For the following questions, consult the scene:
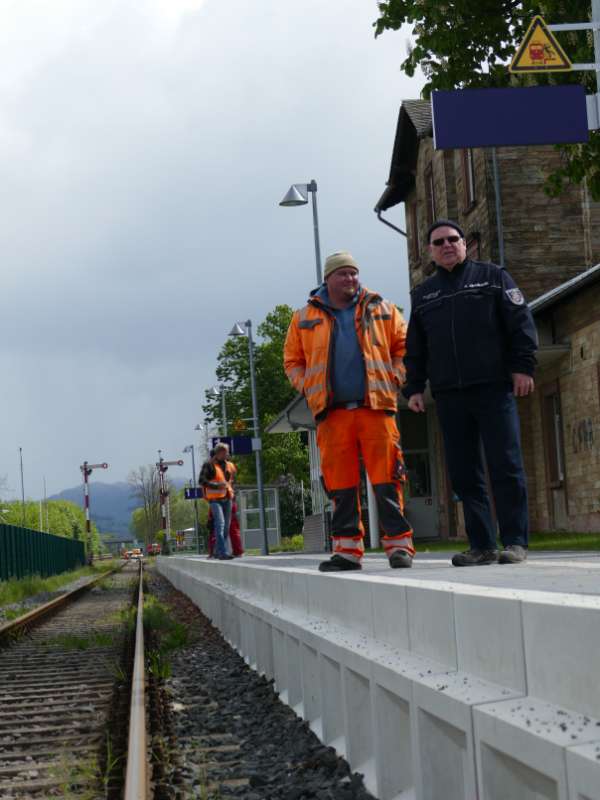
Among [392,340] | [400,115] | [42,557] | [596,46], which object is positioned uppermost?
[400,115]

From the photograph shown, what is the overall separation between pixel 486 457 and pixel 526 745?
361 centimetres

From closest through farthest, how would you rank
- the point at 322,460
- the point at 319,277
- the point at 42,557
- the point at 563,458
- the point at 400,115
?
the point at 322,460
the point at 563,458
the point at 319,277
the point at 400,115
the point at 42,557

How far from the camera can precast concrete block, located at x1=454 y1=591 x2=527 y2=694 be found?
2879mm

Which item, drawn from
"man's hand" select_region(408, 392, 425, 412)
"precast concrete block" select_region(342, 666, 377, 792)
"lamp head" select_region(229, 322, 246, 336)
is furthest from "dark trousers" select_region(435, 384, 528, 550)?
"lamp head" select_region(229, 322, 246, 336)

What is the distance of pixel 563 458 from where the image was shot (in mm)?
20625

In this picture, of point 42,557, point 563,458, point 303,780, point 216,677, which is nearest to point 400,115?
point 563,458

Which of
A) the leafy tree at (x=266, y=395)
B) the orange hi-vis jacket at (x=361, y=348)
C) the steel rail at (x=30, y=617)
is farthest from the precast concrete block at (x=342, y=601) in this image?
the leafy tree at (x=266, y=395)

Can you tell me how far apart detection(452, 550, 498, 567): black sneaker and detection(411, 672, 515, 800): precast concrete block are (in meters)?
2.85

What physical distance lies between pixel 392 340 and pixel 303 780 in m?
2.96

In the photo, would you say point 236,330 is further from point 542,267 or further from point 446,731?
point 446,731

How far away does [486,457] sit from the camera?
612 cm

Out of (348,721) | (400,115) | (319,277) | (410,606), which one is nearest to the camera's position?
(410,606)

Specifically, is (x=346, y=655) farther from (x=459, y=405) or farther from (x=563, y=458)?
(x=563, y=458)

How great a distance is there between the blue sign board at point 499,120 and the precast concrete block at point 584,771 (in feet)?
29.7
